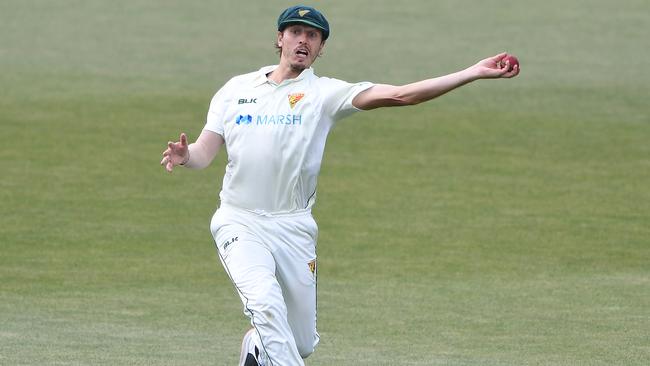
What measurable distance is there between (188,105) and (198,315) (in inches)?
485

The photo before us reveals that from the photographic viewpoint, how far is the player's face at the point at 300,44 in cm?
847

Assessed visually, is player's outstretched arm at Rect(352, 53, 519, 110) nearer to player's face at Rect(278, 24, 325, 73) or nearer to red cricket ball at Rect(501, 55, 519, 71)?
red cricket ball at Rect(501, 55, 519, 71)

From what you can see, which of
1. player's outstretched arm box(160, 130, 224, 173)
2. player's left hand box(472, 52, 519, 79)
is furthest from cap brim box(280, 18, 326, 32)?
player's left hand box(472, 52, 519, 79)

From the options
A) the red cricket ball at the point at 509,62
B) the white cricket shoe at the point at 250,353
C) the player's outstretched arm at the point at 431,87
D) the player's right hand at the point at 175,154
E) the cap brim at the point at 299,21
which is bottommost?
the white cricket shoe at the point at 250,353

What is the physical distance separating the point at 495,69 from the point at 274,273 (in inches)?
69.2

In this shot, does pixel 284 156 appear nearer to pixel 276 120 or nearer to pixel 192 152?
pixel 276 120

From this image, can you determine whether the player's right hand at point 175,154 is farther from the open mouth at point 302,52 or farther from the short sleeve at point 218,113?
the open mouth at point 302,52

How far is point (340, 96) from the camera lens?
8.38m

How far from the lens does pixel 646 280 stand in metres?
14.2

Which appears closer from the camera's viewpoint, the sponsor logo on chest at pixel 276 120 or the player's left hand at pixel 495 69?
the player's left hand at pixel 495 69

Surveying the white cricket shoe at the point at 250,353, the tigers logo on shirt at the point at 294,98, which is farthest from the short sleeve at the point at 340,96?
the white cricket shoe at the point at 250,353

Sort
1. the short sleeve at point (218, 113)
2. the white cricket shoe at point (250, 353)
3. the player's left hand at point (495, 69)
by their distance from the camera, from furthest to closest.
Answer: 1. the white cricket shoe at point (250, 353)
2. the short sleeve at point (218, 113)
3. the player's left hand at point (495, 69)

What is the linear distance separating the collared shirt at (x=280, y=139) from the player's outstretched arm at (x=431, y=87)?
8 centimetres

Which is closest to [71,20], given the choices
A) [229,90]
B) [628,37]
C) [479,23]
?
[479,23]
